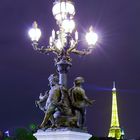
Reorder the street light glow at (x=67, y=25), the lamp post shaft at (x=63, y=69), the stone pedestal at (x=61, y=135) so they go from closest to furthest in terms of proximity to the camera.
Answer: the stone pedestal at (x=61, y=135) → the lamp post shaft at (x=63, y=69) → the street light glow at (x=67, y=25)

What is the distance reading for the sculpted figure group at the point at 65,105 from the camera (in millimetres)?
19047

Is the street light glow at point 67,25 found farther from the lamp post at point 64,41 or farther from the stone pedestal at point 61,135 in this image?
the stone pedestal at point 61,135

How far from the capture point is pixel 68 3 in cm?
2027

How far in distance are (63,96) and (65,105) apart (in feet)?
1.02

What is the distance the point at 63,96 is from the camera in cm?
1920

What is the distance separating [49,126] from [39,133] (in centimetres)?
45

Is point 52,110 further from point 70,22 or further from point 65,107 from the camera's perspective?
point 70,22

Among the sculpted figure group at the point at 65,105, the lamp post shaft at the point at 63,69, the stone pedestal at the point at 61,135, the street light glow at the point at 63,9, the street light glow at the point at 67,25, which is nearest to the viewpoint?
the stone pedestal at the point at 61,135

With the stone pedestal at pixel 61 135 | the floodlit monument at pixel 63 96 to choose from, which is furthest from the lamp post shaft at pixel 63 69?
the stone pedestal at pixel 61 135

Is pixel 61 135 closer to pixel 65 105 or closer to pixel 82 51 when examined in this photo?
pixel 65 105

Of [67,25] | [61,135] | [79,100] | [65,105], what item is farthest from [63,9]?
[61,135]

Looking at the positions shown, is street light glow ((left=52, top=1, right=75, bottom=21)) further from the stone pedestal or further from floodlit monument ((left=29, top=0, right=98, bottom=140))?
the stone pedestal

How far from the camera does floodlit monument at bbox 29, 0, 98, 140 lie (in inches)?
743

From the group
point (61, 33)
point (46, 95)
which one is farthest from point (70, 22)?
point (46, 95)
